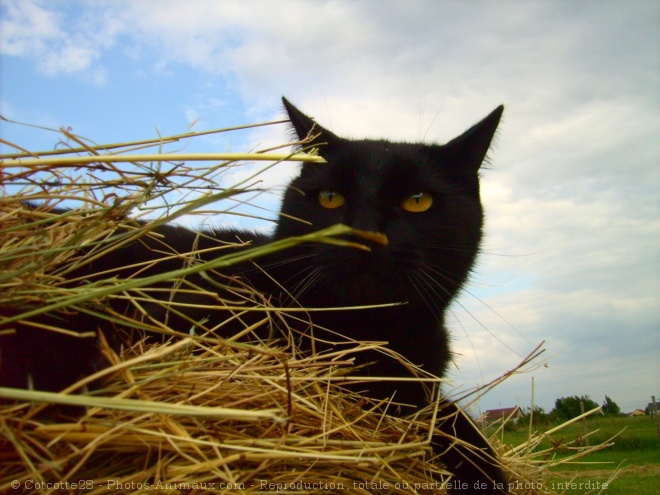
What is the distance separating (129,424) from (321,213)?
128 centimetres

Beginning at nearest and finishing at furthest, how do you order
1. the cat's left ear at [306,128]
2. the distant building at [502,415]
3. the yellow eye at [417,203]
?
the yellow eye at [417,203]
the cat's left ear at [306,128]
the distant building at [502,415]

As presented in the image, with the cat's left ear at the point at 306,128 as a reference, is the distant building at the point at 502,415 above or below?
below

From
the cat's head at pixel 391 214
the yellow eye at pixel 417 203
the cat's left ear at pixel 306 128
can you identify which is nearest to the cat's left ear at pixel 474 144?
the cat's head at pixel 391 214

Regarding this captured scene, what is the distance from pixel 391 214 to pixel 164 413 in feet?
4.26

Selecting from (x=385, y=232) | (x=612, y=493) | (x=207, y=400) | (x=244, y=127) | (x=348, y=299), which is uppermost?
(x=244, y=127)

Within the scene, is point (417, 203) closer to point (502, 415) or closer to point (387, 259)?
point (387, 259)

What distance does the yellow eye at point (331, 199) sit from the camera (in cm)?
211

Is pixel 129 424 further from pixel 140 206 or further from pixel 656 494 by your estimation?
pixel 656 494

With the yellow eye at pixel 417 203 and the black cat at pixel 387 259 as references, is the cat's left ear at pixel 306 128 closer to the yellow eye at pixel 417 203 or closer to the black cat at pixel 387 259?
the black cat at pixel 387 259

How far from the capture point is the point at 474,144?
2.38m

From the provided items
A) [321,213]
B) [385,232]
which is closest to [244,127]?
[321,213]

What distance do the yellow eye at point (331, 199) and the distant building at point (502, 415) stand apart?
1.47 m

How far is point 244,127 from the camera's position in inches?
71.5

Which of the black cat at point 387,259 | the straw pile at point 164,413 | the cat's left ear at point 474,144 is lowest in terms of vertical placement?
the straw pile at point 164,413
